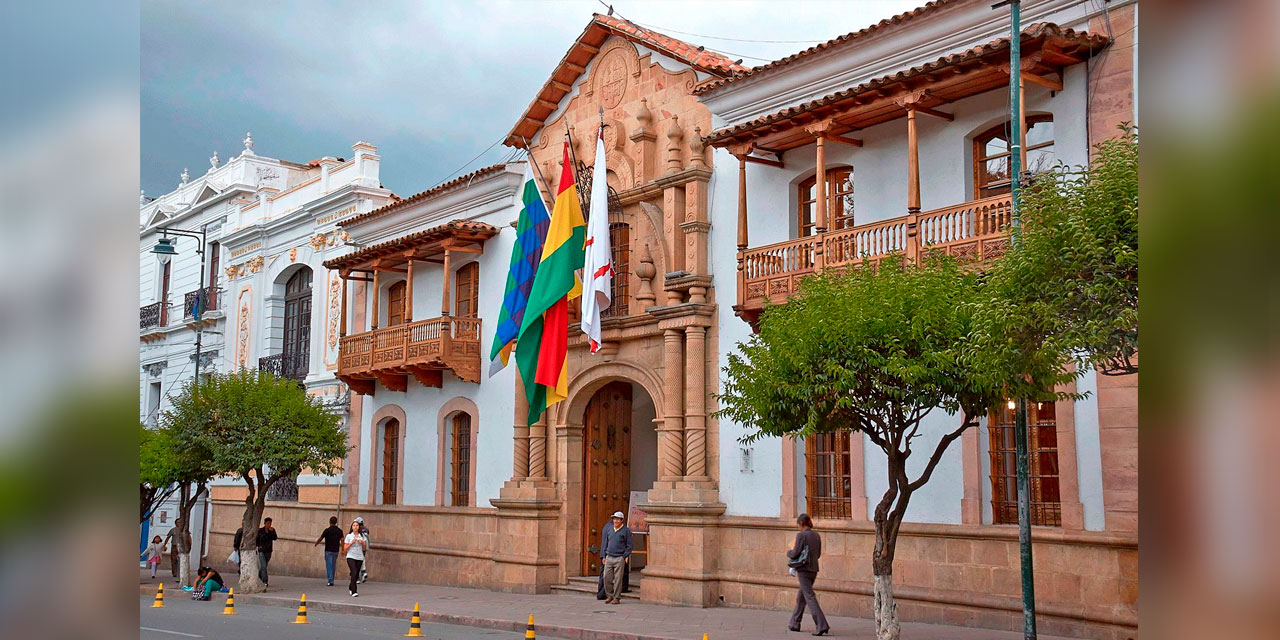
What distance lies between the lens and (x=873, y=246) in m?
16.0

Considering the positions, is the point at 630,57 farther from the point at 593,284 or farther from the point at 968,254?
the point at 968,254

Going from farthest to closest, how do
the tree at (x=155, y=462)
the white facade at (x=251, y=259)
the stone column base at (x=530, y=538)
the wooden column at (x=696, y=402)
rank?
the white facade at (x=251, y=259)
the tree at (x=155, y=462)
the stone column base at (x=530, y=538)
the wooden column at (x=696, y=402)

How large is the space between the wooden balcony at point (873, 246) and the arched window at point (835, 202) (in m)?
0.91

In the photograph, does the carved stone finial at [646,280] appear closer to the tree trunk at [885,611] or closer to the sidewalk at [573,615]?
the sidewalk at [573,615]

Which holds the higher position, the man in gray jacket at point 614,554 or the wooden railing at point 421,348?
the wooden railing at point 421,348

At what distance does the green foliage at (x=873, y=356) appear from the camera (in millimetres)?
12117

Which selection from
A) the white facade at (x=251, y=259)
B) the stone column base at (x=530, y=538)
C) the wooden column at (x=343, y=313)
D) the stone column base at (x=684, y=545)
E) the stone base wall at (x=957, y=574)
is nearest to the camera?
the stone base wall at (x=957, y=574)

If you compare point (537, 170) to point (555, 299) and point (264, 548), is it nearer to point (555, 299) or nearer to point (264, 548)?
point (555, 299)

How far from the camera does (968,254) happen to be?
570 inches

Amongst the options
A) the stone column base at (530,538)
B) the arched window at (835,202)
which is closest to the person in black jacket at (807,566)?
the arched window at (835,202)

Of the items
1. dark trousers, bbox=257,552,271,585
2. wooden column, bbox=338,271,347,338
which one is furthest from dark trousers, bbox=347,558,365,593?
wooden column, bbox=338,271,347,338

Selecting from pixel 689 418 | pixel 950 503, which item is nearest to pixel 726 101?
pixel 689 418
